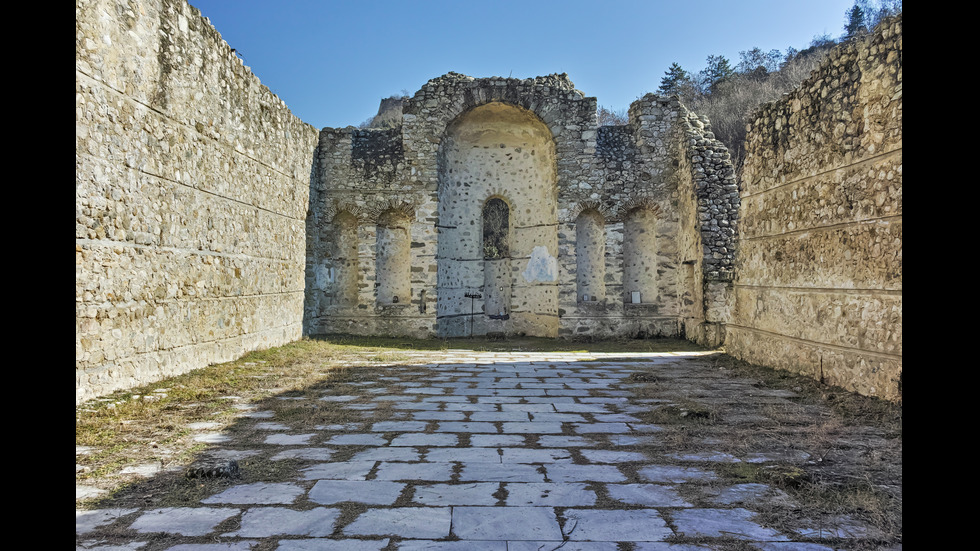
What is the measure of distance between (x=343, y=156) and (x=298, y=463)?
11.3 metres

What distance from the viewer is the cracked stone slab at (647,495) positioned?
3160 mm

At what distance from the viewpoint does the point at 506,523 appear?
9.48 ft

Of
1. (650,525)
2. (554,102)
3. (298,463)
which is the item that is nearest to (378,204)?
(554,102)

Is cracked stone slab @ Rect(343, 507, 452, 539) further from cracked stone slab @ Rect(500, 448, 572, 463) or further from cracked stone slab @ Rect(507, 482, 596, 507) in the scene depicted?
cracked stone slab @ Rect(500, 448, 572, 463)

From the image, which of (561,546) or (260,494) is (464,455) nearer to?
(260,494)

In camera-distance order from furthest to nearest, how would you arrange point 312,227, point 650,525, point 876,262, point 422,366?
point 312,227 → point 422,366 → point 876,262 → point 650,525

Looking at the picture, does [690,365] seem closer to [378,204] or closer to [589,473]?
[589,473]

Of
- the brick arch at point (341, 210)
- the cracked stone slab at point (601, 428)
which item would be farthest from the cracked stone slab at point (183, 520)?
the brick arch at point (341, 210)

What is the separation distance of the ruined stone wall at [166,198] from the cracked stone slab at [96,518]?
225cm

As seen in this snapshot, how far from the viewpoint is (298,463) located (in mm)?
3883

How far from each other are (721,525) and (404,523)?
1.60m

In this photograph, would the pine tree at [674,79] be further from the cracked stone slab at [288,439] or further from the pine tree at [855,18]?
the cracked stone slab at [288,439]

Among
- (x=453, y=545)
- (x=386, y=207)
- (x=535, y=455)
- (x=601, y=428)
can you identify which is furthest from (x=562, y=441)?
(x=386, y=207)
